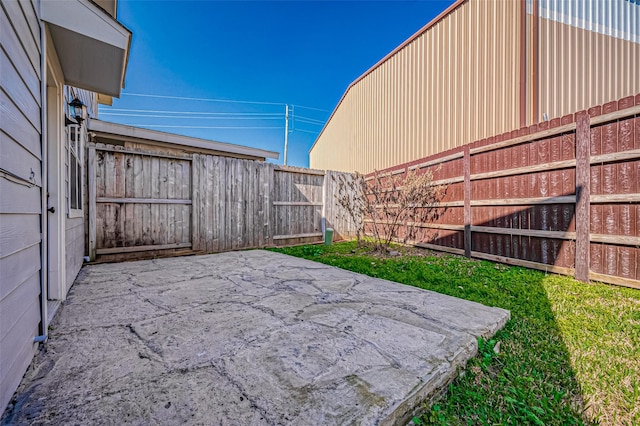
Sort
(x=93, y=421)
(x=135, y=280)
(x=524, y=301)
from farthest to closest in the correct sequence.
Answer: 1. (x=135, y=280)
2. (x=524, y=301)
3. (x=93, y=421)

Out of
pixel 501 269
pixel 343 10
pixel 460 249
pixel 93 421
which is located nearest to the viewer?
pixel 93 421

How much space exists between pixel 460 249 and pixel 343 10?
794 centimetres

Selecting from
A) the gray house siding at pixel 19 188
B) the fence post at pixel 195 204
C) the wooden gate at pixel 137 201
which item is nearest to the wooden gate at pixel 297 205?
the fence post at pixel 195 204

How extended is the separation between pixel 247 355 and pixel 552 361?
1.52 metres

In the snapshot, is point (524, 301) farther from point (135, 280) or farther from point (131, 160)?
point (131, 160)

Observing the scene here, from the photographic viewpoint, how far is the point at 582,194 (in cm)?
265

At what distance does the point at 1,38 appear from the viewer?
0.91 metres

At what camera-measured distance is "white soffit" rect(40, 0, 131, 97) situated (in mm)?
1567

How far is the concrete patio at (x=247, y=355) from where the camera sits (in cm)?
89

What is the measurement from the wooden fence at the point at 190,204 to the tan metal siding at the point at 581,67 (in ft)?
15.5

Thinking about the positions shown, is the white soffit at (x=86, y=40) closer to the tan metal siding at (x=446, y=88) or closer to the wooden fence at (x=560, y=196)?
the wooden fence at (x=560, y=196)

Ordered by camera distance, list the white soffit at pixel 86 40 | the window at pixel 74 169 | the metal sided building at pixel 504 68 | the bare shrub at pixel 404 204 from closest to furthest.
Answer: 1. the white soffit at pixel 86 40
2. the window at pixel 74 169
3. the bare shrub at pixel 404 204
4. the metal sided building at pixel 504 68

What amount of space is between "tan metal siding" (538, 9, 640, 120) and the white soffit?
6046 millimetres

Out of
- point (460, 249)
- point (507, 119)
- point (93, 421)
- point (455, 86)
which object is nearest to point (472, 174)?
point (460, 249)
